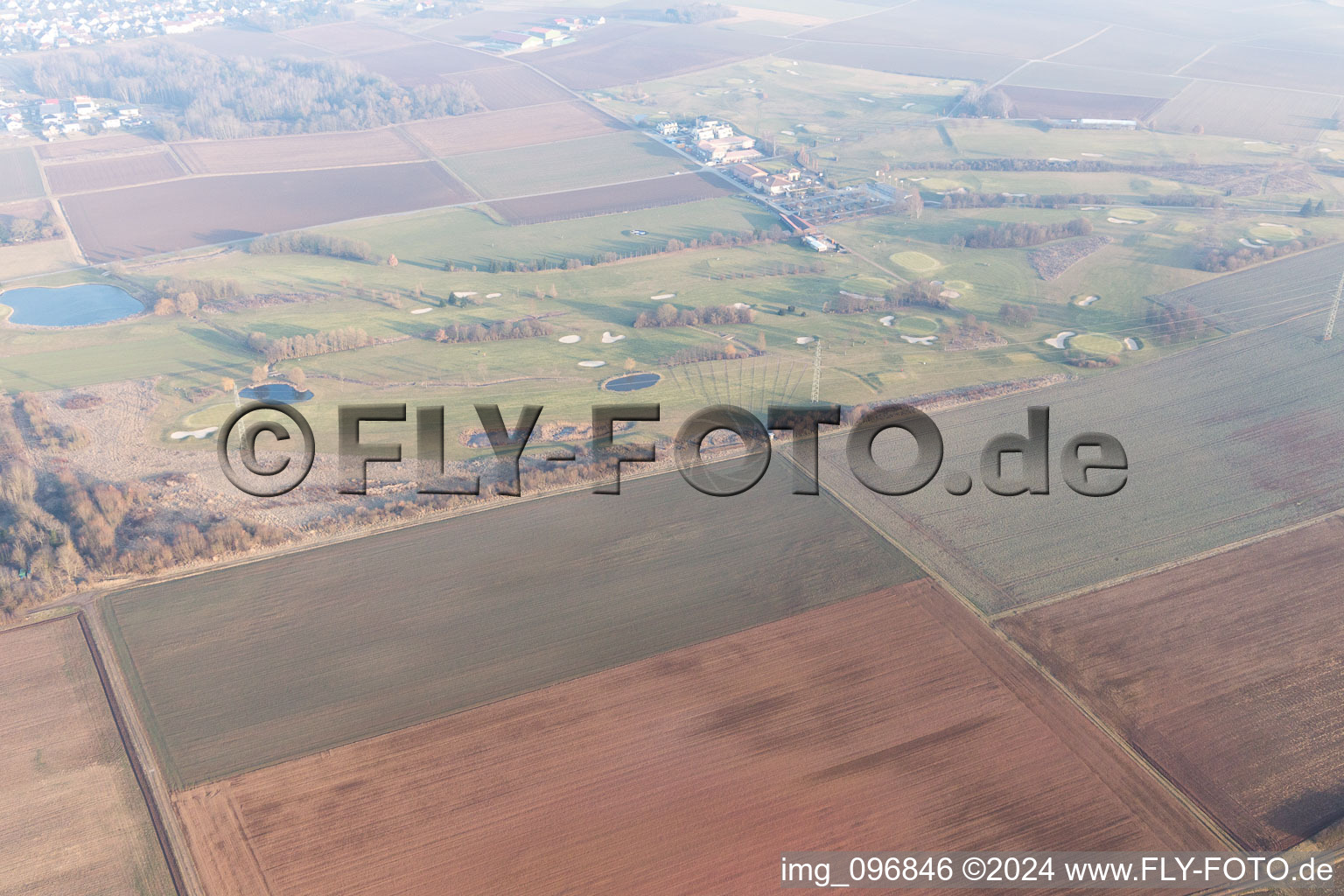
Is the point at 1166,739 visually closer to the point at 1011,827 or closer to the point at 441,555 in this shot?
the point at 1011,827

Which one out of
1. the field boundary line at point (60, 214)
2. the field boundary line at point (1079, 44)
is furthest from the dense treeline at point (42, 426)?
the field boundary line at point (1079, 44)

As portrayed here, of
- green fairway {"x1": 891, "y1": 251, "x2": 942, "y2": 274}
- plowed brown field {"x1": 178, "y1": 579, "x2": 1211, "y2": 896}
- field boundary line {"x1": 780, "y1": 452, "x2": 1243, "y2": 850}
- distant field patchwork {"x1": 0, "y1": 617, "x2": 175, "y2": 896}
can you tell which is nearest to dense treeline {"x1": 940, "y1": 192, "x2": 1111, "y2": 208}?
green fairway {"x1": 891, "y1": 251, "x2": 942, "y2": 274}

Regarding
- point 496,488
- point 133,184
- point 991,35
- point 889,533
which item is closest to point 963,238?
point 889,533

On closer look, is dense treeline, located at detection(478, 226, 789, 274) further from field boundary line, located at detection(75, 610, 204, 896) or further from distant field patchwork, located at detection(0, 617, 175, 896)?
distant field patchwork, located at detection(0, 617, 175, 896)

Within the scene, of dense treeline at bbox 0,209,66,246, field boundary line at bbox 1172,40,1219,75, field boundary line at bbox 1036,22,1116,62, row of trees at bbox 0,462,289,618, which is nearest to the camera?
row of trees at bbox 0,462,289,618

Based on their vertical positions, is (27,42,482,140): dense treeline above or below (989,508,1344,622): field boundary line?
above

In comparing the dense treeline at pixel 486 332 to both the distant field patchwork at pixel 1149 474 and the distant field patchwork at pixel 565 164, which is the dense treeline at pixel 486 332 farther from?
the distant field patchwork at pixel 565 164
